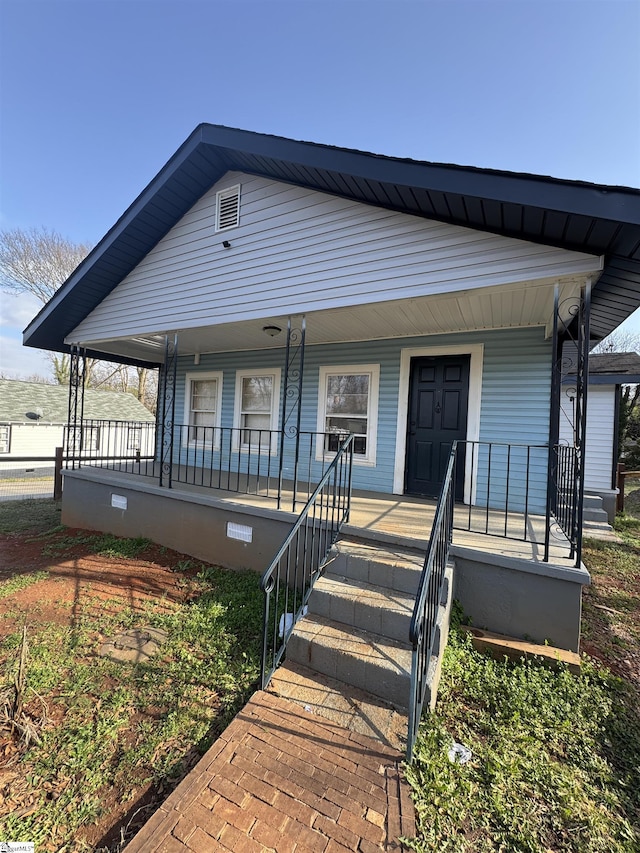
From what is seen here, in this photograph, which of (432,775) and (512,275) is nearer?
(432,775)

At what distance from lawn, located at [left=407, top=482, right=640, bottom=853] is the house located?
1.16 feet

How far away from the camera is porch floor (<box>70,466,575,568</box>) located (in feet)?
11.1

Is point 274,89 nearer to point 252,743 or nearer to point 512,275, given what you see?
point 512,275

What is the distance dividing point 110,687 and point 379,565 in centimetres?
225

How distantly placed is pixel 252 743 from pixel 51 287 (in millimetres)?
24041

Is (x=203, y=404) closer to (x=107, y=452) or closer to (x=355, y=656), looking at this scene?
(x=107, y=452)

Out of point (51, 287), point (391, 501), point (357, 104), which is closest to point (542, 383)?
point (391, 501)

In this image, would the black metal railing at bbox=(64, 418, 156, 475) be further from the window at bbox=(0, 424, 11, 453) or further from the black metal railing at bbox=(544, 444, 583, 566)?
the black metal railing at bbox=(544, 444, 583, 566)

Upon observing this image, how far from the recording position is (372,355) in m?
6.02

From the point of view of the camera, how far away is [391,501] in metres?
5.16

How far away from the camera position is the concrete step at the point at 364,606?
2.73 metres

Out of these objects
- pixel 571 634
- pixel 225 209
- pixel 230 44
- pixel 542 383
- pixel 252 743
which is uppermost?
pixel 230 44

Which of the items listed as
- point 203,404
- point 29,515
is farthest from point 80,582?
point 29,515

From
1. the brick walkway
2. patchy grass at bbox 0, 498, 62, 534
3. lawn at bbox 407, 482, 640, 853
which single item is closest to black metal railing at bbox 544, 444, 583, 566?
lawn at bbox 407, 482, 640, 853
